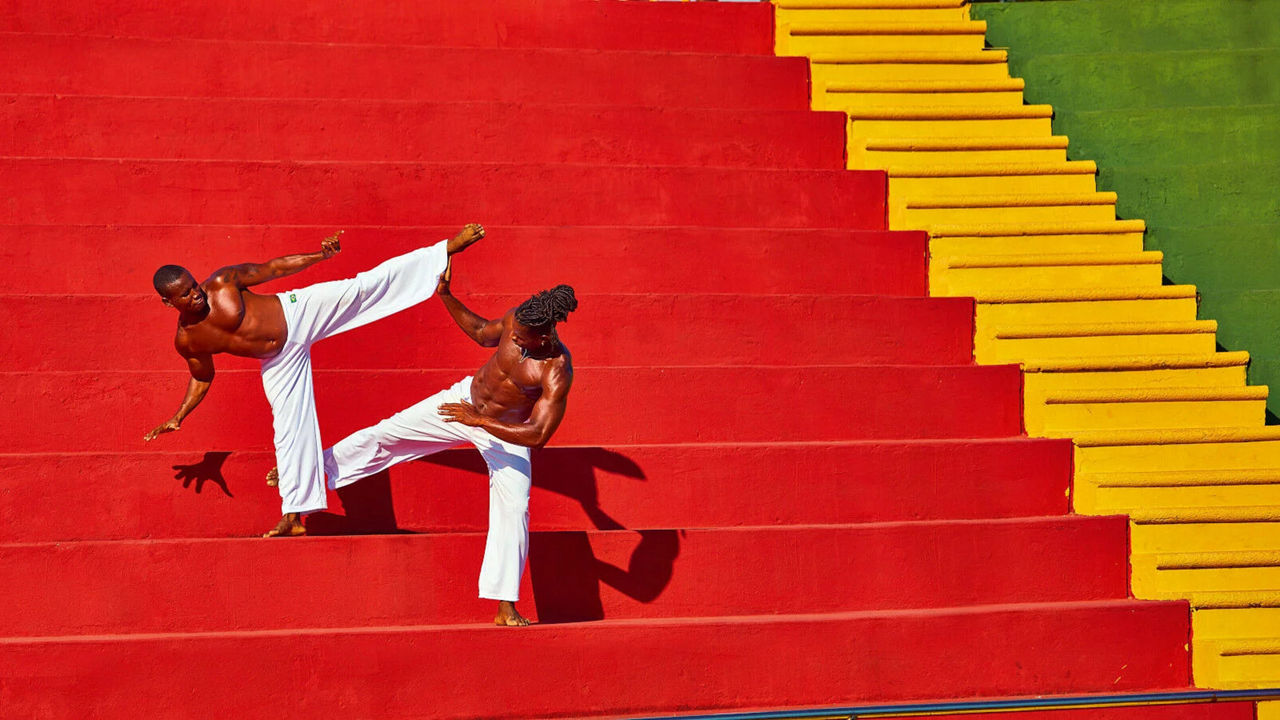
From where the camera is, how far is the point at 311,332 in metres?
6.65

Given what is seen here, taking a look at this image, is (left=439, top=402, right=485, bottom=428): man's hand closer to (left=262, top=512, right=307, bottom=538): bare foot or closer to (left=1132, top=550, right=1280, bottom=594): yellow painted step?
(left=262, top=512, right=307, bottom=538): bare foot

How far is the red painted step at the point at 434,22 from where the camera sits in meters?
9.20

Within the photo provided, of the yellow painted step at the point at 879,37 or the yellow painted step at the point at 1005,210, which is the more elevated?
the yellow painted step at the point at 879,37

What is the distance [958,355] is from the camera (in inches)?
312

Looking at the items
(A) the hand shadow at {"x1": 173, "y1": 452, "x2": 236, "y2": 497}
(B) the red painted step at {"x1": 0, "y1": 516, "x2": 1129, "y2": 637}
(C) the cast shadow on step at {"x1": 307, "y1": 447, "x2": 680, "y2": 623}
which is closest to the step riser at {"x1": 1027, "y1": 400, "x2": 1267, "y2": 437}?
(B) the red painted step at {"x1": 0, "y1": 516, "x2": 1129, "y2": 637}

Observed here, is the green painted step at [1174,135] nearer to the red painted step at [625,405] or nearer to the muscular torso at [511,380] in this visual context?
the red painted step at [625,405]

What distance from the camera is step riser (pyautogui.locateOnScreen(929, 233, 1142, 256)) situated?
27.5 feet

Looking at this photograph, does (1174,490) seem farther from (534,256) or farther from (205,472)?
(205,472)

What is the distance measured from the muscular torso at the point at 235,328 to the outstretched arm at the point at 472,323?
75 cm

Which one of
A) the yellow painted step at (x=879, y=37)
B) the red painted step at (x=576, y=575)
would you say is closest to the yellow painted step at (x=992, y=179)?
the yellow painted step at (x=879, y=37)

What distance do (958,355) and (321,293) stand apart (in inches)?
135

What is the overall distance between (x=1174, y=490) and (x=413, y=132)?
15.4 feet

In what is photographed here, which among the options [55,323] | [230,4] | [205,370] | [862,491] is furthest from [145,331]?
[862,491]

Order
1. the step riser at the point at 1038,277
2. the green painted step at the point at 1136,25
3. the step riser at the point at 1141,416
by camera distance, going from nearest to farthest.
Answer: the step riser at the point at 1141,416 < the step riser at the point at 1038,277 < the green painted step at the point at 1136,25
